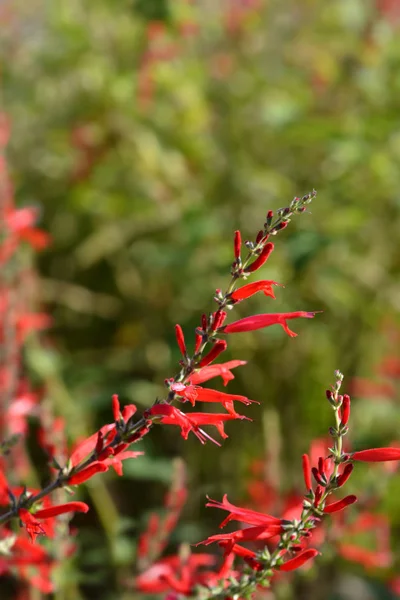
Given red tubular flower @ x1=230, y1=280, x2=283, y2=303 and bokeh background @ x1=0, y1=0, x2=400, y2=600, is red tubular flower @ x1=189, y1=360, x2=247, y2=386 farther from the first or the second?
bokeh background @ x1=0, y1=0, x2=400, y2=600

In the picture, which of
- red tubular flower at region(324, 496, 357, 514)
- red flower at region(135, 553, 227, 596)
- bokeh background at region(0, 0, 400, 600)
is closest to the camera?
red tubular flower at region(324, 496, 357, 514)

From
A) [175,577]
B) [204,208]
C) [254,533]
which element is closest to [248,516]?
[254,533]

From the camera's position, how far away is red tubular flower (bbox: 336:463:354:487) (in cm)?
51

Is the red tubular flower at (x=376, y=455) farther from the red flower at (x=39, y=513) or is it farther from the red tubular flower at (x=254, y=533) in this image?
the red flower at (x=39, y=513)

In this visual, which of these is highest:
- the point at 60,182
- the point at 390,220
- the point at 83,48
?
the point at 83,48

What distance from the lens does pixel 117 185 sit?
2.24 m

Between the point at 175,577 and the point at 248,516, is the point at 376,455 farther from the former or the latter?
the point at 175,577

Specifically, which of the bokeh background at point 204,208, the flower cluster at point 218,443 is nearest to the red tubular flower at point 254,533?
the flower cluster at point 218,443

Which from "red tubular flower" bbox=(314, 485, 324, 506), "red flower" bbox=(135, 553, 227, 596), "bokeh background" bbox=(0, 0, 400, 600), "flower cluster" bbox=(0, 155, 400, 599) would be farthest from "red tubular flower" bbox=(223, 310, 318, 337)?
"bokeh background" bbox=(0, 0, 400, 600)

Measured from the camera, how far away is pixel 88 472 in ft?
1.74

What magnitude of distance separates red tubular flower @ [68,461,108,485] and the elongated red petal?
17mm

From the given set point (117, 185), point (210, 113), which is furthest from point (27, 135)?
point (210, 113)

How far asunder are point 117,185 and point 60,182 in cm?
22

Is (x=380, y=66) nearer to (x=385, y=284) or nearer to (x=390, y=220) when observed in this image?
(x=390, y=220)
